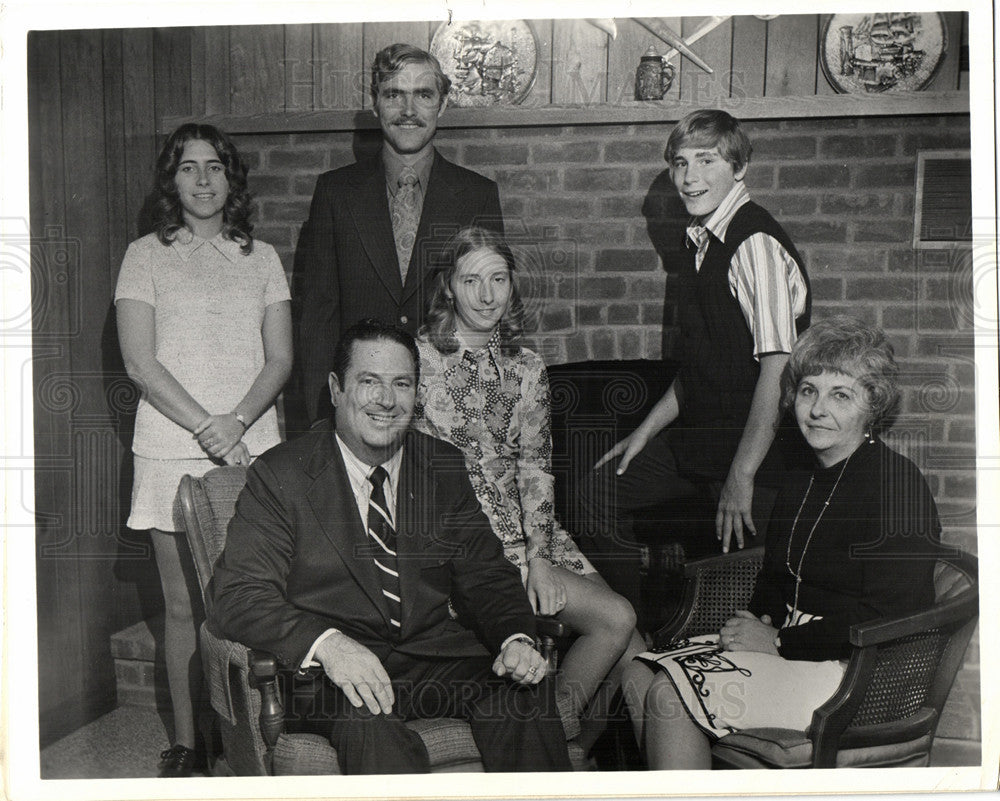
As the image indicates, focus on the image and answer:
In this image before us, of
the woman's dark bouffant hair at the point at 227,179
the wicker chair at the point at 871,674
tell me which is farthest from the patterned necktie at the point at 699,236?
the woman's dark bouffant hair at the point at 227,179

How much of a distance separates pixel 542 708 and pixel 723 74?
188 centimetres

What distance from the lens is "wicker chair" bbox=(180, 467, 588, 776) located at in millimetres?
2482

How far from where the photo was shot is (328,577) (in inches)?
101

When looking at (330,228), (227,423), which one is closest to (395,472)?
(227,423)

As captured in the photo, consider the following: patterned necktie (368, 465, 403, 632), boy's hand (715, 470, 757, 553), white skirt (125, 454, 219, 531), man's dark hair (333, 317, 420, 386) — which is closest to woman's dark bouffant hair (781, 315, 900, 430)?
boy's hand (715, 470, 757, 553)

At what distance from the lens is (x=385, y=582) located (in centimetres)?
257

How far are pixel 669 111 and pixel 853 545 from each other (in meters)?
1.36

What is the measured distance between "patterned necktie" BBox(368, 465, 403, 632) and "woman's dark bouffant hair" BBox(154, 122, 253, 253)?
0.78m

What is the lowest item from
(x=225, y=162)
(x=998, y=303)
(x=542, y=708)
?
(x=542, y=708)

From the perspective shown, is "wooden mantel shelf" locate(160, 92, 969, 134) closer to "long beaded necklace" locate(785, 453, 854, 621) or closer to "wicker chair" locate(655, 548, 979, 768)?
"long beaded necklace" locate(785, 453, 854, 621)

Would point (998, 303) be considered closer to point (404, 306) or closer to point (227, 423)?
point (404, 306)

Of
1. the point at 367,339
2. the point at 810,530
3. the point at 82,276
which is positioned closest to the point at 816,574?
the point at 810,530

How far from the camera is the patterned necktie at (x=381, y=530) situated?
258 cm

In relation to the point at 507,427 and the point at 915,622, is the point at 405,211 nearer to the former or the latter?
the point at 507,427
